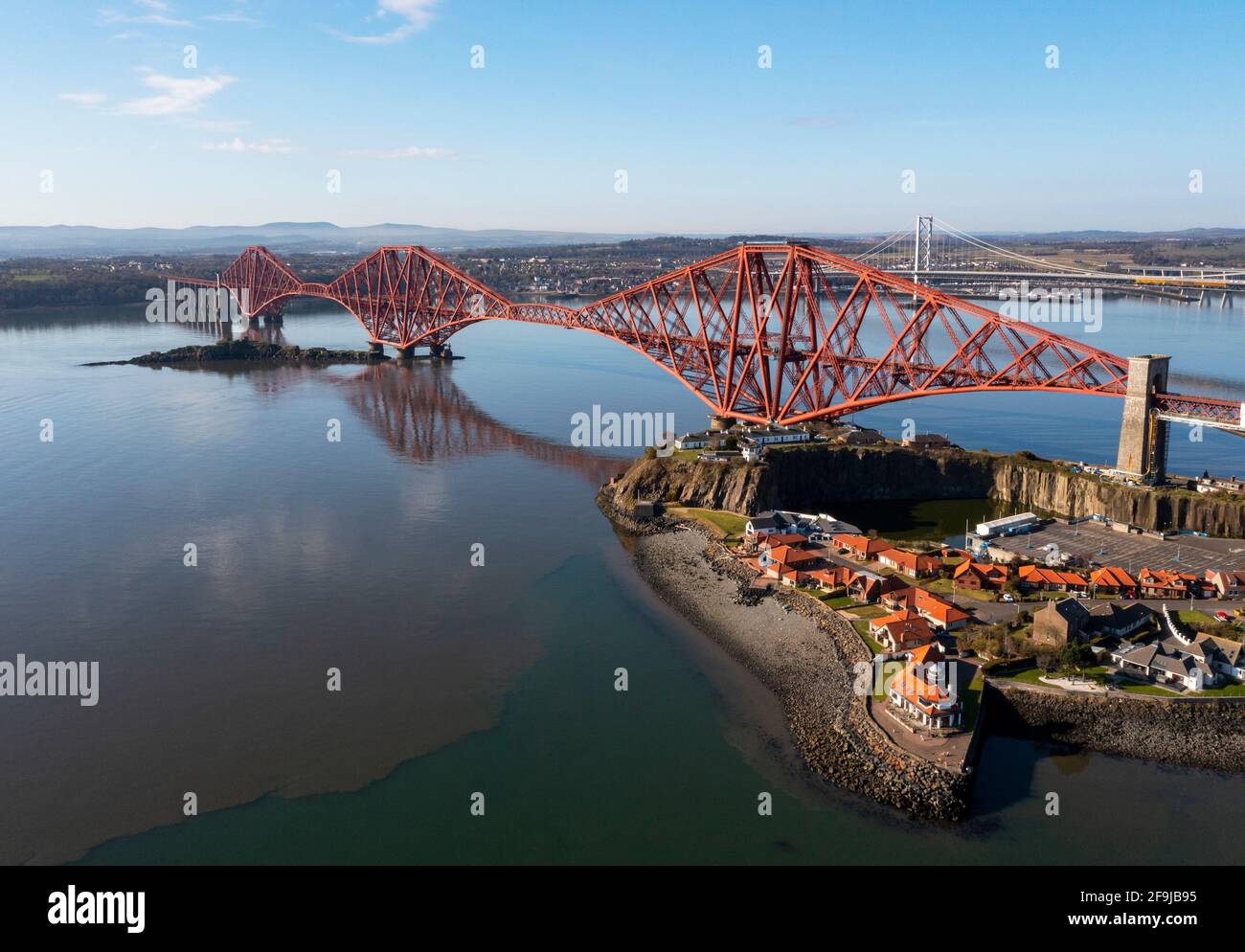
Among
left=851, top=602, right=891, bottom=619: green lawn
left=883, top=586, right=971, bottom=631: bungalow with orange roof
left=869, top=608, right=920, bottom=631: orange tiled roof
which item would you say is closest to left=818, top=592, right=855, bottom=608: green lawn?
left=851, top=602, right=891, bottom=619: green lawn

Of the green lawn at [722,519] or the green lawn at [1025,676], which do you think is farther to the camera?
the green lawn at [722,519]

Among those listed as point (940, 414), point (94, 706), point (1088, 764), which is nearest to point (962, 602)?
point (1088, 764)

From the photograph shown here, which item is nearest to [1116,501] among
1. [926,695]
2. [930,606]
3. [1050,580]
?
[1050,580]

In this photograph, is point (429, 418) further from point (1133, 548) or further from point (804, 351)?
point (1133, 548)

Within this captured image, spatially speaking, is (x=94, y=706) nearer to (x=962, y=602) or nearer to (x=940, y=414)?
(x=962, y=602)

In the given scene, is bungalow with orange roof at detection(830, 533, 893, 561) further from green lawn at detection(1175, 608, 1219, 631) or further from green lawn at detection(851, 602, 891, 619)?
green lawn at detection(1175, 608, 1219, 631)

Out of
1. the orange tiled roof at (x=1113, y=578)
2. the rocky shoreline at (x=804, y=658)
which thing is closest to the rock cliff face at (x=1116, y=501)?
the orange tiled roof at (x=1113, y=578)

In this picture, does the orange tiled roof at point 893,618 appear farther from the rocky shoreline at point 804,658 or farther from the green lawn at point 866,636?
the rocky shoreline at point 804,658
